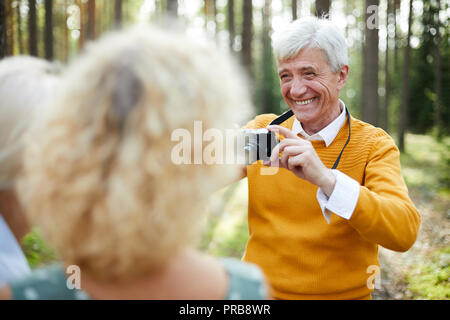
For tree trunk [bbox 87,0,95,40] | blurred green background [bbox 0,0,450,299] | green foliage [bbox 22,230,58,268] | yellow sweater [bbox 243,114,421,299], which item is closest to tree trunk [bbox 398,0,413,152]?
blurred green background [bbox 0,0,450,299]

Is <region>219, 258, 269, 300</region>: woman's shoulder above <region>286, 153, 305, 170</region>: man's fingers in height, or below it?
below

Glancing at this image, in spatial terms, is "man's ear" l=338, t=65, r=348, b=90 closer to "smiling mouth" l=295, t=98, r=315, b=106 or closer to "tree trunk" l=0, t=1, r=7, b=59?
"smiling mouth" l=295, t=98, r=315, b=106

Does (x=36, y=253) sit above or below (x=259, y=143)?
below

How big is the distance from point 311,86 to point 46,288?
5.94ft

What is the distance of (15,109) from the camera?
1285 millimetres

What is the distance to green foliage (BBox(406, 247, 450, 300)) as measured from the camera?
15.5 feet

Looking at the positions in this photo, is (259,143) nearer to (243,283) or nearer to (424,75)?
(243,283)

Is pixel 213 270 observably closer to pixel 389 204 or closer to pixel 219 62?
pixel 219 62

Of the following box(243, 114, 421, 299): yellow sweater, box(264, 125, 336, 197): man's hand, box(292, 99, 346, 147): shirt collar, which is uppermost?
box(292, 99, 346, 147): shirt collar

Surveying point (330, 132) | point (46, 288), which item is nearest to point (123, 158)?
point (46, 288)

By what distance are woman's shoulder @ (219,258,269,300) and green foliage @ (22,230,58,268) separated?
5561 mm

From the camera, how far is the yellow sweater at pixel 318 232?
210 cm

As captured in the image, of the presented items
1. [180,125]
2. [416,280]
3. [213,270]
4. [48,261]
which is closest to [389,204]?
[213,270]

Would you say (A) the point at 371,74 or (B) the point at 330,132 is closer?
(B) the point at 330,132
